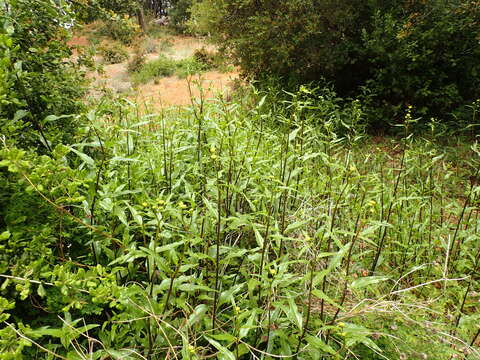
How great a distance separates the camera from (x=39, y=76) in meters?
1.82

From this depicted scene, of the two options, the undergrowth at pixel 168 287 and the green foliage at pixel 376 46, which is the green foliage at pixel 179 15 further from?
the undergrowth at pixel 168 287

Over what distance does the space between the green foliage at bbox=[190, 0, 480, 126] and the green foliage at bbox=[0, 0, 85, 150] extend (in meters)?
4.49

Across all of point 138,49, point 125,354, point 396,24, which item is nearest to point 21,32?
point 125,354

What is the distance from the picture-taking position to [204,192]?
6.74 feet

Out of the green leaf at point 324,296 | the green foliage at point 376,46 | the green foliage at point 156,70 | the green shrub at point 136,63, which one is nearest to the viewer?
the green leaf at point 324,296

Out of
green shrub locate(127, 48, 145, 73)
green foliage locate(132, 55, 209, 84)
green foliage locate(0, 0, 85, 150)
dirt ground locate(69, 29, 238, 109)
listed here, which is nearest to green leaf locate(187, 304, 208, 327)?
green foliage locate(0, 0, 85, 150)

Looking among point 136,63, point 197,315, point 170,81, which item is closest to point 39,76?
point 197,315

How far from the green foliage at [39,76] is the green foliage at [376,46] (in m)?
4.49

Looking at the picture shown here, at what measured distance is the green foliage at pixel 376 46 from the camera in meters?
5.09

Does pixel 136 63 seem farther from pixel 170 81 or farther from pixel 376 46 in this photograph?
pixel 376 46

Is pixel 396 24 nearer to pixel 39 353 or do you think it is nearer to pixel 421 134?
pixel 421 134

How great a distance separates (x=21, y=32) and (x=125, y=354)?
1733mm

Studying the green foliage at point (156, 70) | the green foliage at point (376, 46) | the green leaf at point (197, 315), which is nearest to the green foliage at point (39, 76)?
the green leaf at point (197, 315)

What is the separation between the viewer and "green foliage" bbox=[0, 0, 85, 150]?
160 centimetres
